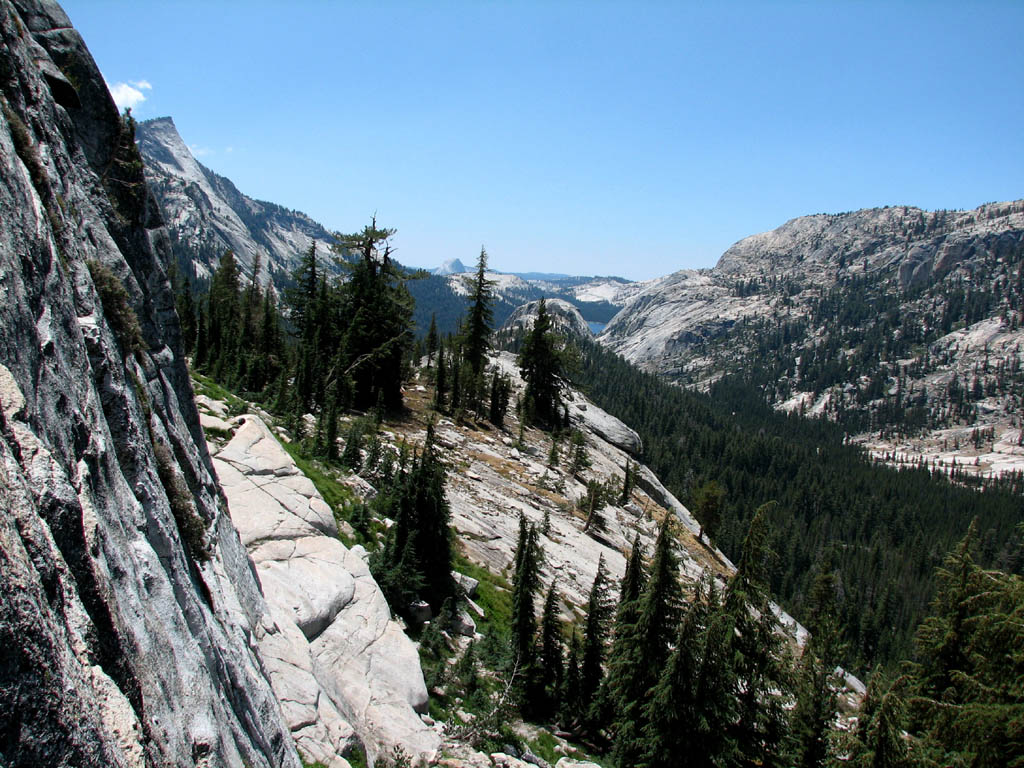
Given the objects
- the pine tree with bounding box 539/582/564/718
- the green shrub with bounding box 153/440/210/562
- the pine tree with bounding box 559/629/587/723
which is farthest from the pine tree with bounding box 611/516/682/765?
the green shrub with bounding box 153/440/210/562

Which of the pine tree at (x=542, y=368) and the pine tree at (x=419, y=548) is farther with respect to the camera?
the pine tree at (x=542, y=368)

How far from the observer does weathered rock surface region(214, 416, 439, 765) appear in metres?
11.6

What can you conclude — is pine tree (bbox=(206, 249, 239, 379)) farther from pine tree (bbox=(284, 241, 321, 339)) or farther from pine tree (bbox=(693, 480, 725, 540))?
pine tree (bbox=(693, 480, 725, 540))

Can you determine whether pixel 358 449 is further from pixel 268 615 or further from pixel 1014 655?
pixel 1014 655

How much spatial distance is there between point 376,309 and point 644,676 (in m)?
31.7

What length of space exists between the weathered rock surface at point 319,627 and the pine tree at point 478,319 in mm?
35823

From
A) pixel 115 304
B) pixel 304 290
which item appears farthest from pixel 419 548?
pixel 304 290

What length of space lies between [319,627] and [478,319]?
43.9 meters

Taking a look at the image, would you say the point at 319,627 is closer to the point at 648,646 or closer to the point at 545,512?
the point at 648,646

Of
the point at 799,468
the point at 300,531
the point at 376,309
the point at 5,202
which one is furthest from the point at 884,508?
the point at 5,202

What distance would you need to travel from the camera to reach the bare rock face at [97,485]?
381 centimetres

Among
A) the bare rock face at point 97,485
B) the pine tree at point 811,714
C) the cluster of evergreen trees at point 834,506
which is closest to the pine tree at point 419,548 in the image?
the bare rock face at point 97,485

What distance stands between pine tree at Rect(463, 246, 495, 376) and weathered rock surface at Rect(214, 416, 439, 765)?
3582 centimetres

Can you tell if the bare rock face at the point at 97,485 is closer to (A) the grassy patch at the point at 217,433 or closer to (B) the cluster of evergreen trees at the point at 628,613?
(A) the grassy patch at the point at 217,433
